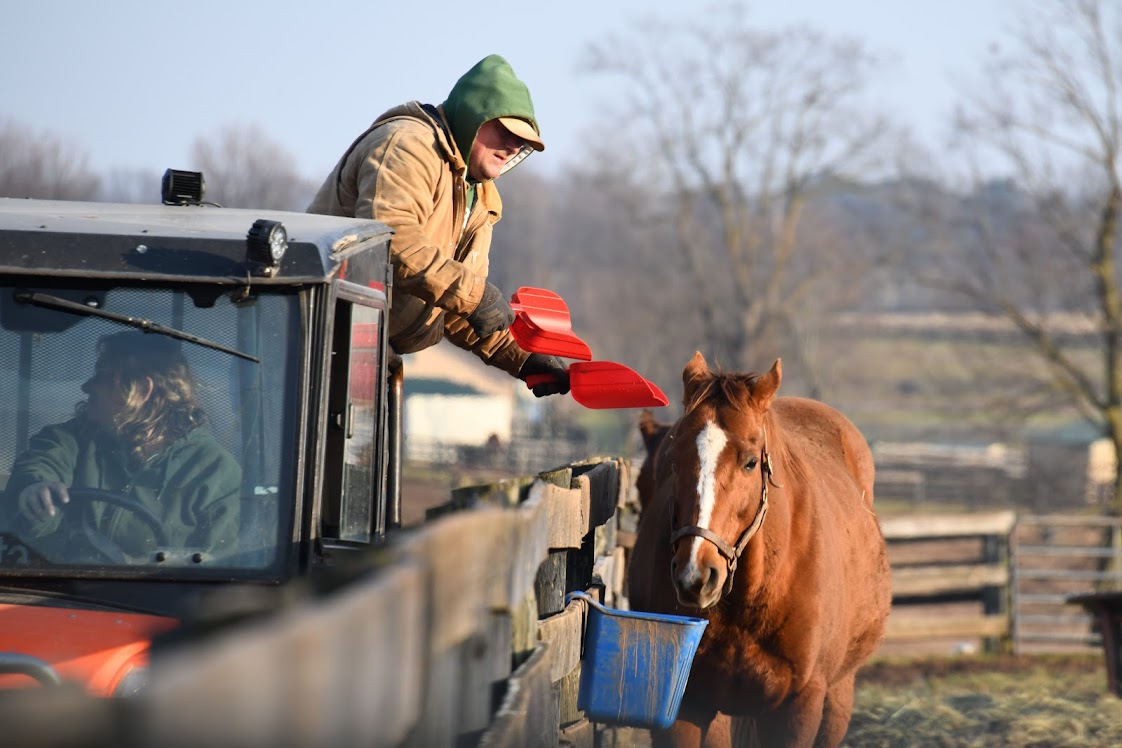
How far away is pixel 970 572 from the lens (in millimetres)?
15617

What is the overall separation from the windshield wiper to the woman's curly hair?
0.16 feet

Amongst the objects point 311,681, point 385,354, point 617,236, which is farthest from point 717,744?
point 617,236

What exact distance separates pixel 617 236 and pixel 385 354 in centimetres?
6114

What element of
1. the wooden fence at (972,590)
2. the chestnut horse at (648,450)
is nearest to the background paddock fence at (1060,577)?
the wooden fence at (972,590)

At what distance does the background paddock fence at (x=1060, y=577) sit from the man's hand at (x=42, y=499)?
913 centimetres

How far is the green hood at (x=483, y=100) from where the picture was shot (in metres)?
5.18

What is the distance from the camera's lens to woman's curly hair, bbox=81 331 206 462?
11.9 feet

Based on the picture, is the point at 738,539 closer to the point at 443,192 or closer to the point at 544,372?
the point at 544,372

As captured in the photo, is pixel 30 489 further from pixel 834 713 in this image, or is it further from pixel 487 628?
pixel 834 713

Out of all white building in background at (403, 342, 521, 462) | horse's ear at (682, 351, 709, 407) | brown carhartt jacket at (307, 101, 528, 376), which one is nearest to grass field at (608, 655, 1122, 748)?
horse's ear at (682, 351, 709, 407)

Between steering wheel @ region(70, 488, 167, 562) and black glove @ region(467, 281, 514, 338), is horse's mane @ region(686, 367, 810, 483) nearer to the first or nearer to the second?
black glove @ region(467, 281, 514, 338)

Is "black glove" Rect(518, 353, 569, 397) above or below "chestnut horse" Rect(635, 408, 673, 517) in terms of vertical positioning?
above

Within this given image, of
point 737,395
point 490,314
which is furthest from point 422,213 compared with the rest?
point 737,395

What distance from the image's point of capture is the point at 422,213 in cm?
505
